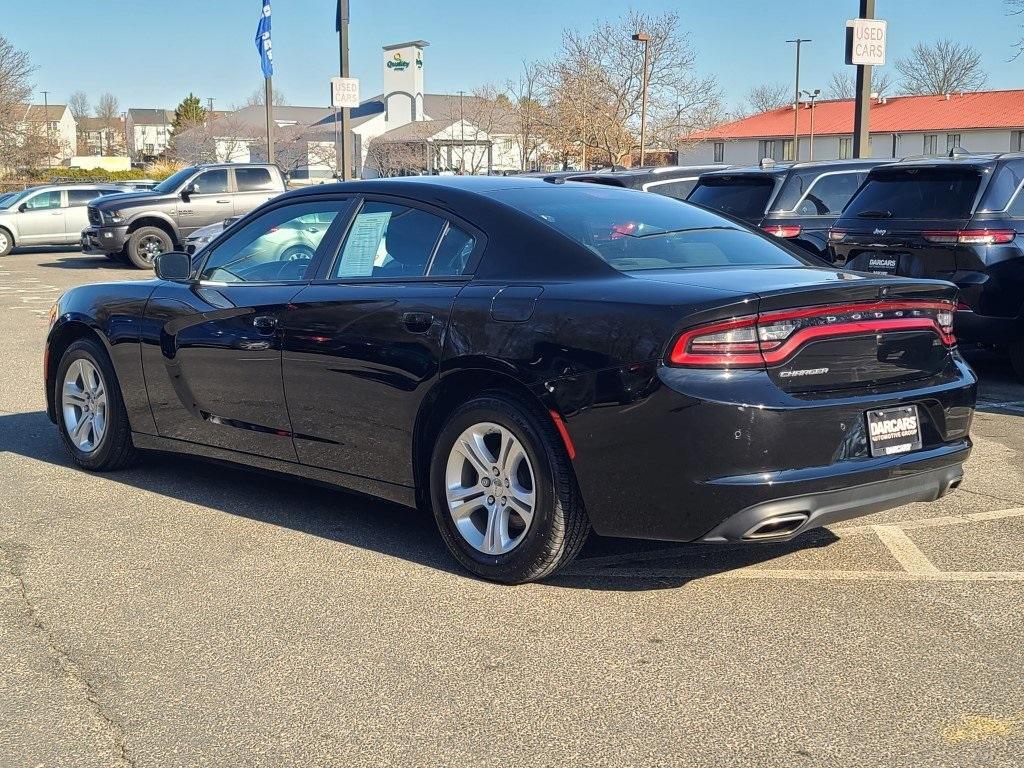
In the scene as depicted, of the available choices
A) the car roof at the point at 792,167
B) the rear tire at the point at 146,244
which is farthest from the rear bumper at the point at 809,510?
the rear tire at the point at 146,244

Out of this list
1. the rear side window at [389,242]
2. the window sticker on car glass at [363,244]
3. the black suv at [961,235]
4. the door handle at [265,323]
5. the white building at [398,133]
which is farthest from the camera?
the white building at [398,133]

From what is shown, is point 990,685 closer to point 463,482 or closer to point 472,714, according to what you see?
point 472,714

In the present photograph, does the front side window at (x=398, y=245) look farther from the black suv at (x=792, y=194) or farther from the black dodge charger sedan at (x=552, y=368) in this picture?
the black suv at (x=792, y=194)

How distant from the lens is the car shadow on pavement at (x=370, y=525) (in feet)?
16.5

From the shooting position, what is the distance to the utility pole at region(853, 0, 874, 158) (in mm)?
14641

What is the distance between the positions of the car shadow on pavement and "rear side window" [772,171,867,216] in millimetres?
7346

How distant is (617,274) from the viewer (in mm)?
4699

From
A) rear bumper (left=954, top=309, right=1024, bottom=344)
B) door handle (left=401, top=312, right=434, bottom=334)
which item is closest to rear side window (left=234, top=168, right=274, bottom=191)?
rear bumper (left=954, top=309, right=1024, bottom=344)

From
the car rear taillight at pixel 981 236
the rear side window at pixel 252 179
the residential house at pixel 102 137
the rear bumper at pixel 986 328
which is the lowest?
the rear bumper at pixel 986 328

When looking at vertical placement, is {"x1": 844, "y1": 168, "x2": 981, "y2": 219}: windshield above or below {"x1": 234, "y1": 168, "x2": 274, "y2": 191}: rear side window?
below

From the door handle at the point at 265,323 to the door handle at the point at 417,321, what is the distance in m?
0.84

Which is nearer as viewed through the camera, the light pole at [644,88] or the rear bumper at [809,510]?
the rear bumper at [809,510]

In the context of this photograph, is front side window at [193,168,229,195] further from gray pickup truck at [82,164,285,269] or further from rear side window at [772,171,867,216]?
rear side window at [772,171,867,216]

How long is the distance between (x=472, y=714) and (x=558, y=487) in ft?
3.70
